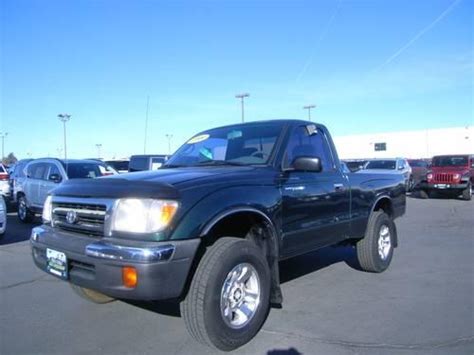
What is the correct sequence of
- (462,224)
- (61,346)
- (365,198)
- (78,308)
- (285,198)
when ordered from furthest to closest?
1. (462,224)
2. (365,198)
3. (78,308)
4. (285,198)
5. (61,346)

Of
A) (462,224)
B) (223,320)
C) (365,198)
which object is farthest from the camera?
(462,224)

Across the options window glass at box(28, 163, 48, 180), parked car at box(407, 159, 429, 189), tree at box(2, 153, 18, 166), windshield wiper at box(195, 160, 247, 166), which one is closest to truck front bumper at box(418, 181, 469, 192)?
parked car at box(407, 159, 429, 189)

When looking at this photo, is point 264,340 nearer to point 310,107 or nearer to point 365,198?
point 365,198

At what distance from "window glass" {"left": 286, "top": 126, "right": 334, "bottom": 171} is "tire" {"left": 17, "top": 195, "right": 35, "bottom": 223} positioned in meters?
9.60

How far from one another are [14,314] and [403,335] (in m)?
3.94

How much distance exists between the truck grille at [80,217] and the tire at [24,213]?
9026 millimetres

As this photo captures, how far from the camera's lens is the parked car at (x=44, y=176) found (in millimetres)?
11211

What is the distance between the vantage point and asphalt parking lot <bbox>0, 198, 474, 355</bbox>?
368cm

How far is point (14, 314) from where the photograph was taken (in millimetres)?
4496

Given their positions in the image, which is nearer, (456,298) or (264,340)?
(264,340)

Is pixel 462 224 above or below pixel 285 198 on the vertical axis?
below

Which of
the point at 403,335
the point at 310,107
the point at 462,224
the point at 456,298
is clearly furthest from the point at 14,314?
the point at 310,107

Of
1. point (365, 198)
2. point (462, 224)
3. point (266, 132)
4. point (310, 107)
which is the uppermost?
point (310, 107)

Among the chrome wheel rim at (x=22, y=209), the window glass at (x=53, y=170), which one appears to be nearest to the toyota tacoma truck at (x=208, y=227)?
the window glass at (x=53, y=170)
